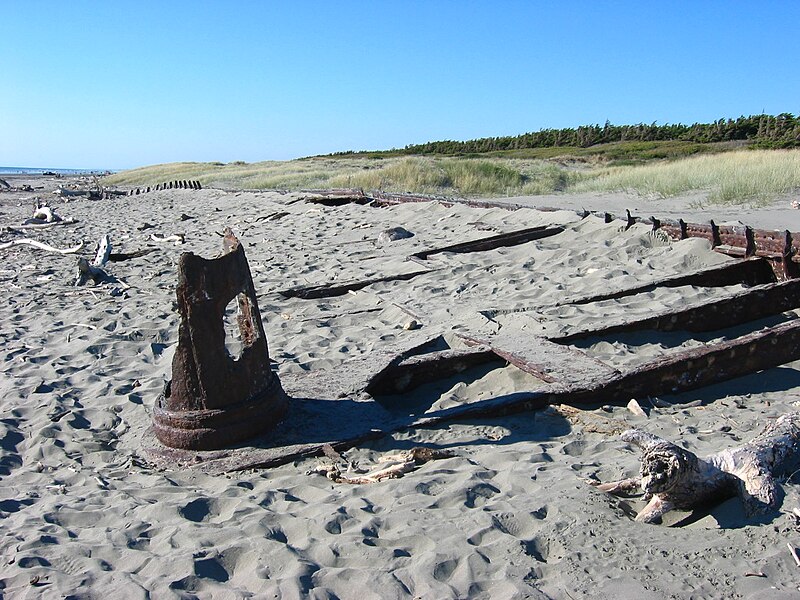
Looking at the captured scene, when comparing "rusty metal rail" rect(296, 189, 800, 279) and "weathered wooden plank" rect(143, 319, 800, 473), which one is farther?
"rusty metal rail" rect(296, 189, 800, 279)

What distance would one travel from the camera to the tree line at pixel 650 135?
40197mm

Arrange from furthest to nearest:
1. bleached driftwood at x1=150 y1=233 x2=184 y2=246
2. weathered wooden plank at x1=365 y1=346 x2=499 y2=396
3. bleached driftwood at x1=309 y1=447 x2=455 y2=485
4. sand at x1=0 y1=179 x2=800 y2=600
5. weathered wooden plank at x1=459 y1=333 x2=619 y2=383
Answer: bleached driftwood at x1=150 y1=233 x2=184 y2=246 < weathered wooden plank at x1=365 y1=346 x2=499 y2=396 < weathered wooden plank at x1=459 y1=333 x2=619 y2=383 < bleached driftwood at x1=309 y1=447 x2=455 y2=485 < sand at x1=0 y1=179 x2=800 y2=600

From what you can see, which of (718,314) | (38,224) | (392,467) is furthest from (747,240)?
(38,224)

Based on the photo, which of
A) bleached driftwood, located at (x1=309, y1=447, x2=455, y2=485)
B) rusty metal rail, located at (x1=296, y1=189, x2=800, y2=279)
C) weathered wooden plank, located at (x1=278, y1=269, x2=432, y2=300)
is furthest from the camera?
weathered wooden plank, located at (x1=278, y1=269, x2=432, y2=300)

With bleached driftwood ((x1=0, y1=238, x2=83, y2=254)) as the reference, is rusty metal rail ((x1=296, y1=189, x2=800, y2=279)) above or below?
above

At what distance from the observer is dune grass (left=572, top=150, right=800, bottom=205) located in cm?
1392

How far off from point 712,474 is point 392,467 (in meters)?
1.40

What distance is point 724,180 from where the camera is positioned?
15945mm

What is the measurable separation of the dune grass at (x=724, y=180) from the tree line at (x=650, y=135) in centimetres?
1508

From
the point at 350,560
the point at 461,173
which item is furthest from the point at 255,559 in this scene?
the point at 461,173

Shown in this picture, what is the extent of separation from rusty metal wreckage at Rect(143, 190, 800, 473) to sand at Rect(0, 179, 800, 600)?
0.39 ft

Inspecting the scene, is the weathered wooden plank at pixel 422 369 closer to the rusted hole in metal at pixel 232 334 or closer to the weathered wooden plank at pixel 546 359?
the weathered wooden plank at pixel 546 359

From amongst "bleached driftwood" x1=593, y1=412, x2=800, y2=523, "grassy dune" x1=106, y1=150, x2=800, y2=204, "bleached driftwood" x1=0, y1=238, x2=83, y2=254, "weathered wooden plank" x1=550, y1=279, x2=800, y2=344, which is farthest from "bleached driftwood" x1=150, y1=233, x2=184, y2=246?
"bleached driftwood" x1=593, y1=412, x2=800, y2=523

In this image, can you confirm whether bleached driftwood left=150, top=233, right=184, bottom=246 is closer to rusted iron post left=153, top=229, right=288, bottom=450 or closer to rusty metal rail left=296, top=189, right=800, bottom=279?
rusty metal rail left=296, top=189, right=800, bottom=279
